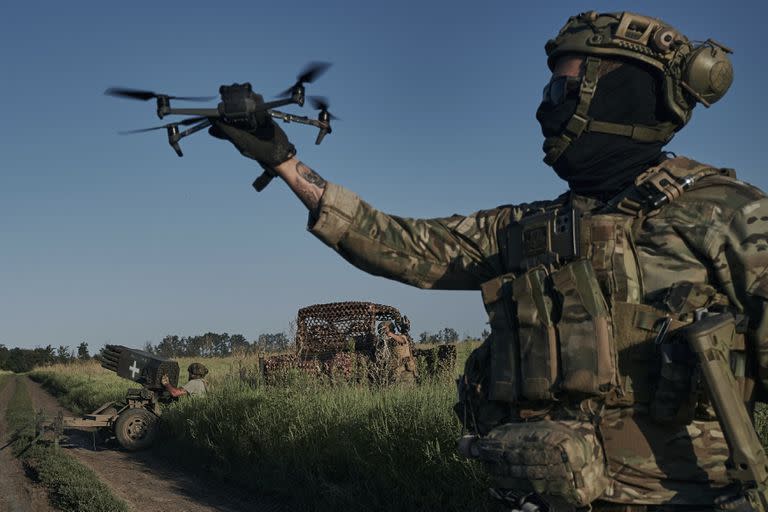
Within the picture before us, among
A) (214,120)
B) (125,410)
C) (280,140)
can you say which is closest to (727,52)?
(280,140)

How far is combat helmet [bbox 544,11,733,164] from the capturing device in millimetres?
2715

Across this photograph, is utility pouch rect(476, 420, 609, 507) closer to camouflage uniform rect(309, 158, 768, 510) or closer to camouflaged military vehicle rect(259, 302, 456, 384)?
camouflage uniform rect(309, 158, 768, 510)

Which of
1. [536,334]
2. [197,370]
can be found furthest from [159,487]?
[536,334]

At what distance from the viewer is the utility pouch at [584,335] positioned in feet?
7.74

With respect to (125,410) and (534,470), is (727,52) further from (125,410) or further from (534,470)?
(125,410)

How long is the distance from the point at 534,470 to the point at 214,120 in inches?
61.5

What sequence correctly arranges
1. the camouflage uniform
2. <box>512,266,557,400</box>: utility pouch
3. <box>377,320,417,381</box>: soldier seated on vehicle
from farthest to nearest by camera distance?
<box>377,320,417,381</box>: soldier seated on vehicle
<box>512,266,557,400</box>: utility pouch
the camouflage uniform

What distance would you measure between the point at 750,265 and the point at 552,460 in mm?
814

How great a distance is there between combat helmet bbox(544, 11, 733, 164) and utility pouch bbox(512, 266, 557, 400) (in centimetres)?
63

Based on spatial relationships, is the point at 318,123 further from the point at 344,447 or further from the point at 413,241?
the point at 344,447

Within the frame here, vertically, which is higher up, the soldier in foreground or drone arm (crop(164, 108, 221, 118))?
drone arm (crop(164, 108, 221, 118))

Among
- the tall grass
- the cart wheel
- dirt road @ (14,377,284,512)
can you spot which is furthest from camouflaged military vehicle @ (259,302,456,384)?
the cart wheel

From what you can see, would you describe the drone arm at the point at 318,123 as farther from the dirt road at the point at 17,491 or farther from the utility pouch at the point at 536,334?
the dirt road at the point at 17,491

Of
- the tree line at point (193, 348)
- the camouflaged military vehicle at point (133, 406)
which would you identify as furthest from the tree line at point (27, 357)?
the camouflaged military vehicle at point (133, 406)
